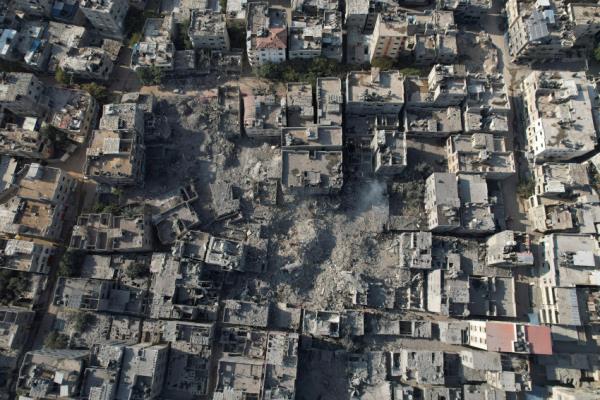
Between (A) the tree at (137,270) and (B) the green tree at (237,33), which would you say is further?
(B) the green tree at (237,33)

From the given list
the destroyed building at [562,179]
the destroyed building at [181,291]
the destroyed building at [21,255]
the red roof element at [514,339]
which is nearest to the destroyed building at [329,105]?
the destroyed building at [181,291]

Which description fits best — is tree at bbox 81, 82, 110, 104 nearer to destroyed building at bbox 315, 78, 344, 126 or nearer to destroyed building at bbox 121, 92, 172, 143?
destroyed building at bbox 121, 92, 172, 143

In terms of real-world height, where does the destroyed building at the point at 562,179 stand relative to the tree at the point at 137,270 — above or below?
above

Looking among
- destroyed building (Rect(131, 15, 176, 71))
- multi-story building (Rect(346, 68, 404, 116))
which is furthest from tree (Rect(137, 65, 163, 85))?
multi-story building (Rect(346, 68, 404, 116))

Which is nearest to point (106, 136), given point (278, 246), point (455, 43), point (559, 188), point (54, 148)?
point (54, 148)

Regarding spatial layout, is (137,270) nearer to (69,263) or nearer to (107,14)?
(69,263)

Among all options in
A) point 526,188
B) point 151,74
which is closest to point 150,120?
point 151,74

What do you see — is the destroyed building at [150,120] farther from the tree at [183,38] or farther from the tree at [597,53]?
the tree at [597,53]
